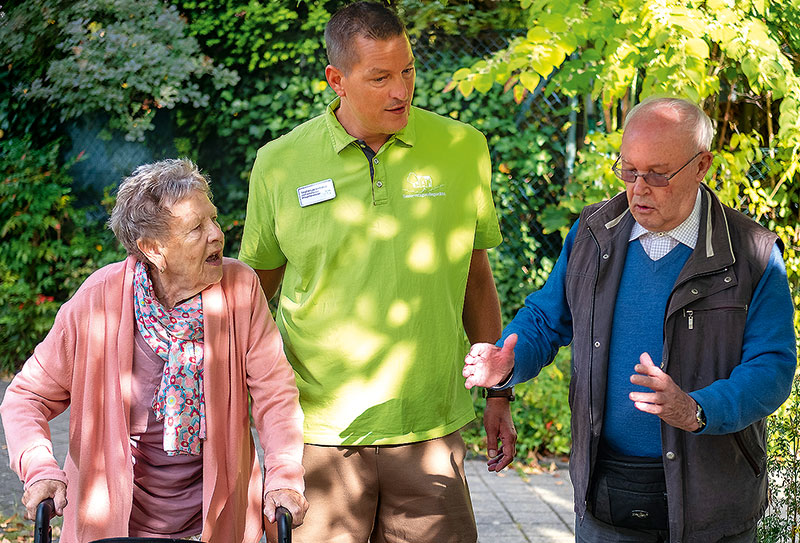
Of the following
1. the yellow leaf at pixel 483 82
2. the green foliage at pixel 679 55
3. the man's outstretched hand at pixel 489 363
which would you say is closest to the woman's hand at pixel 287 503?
the man's outstretched hand at pixel 489 363

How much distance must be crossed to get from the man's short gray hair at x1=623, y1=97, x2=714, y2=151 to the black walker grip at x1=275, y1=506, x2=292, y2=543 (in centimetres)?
139

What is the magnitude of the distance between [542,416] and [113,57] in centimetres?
450

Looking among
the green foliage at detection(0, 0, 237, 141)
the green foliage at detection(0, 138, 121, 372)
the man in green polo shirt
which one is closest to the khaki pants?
the man in green polo shirt

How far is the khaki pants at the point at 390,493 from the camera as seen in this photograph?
2.85 m

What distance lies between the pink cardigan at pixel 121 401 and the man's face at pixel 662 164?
111 cm

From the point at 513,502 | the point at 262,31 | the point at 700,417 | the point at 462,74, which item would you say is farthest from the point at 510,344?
the point at 262,31

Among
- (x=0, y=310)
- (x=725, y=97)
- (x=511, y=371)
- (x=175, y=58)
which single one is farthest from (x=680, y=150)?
(x=0, y=310)

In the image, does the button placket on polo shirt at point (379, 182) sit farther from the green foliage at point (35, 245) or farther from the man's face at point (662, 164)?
the green foliage at point (35, 245)

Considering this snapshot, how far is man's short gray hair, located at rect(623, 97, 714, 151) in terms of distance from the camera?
2451 mm

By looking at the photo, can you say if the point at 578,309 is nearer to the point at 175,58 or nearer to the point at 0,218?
the point at 175,58

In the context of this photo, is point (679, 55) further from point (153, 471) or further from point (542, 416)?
point (542, 416)

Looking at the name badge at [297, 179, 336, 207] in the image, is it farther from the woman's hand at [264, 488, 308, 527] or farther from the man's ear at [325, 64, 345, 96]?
the woman's hand at [264, 488, 308, 527]

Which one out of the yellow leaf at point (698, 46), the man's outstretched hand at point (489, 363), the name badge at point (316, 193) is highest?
the yellow leaf at point (698, 46)

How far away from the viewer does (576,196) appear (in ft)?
22.0
